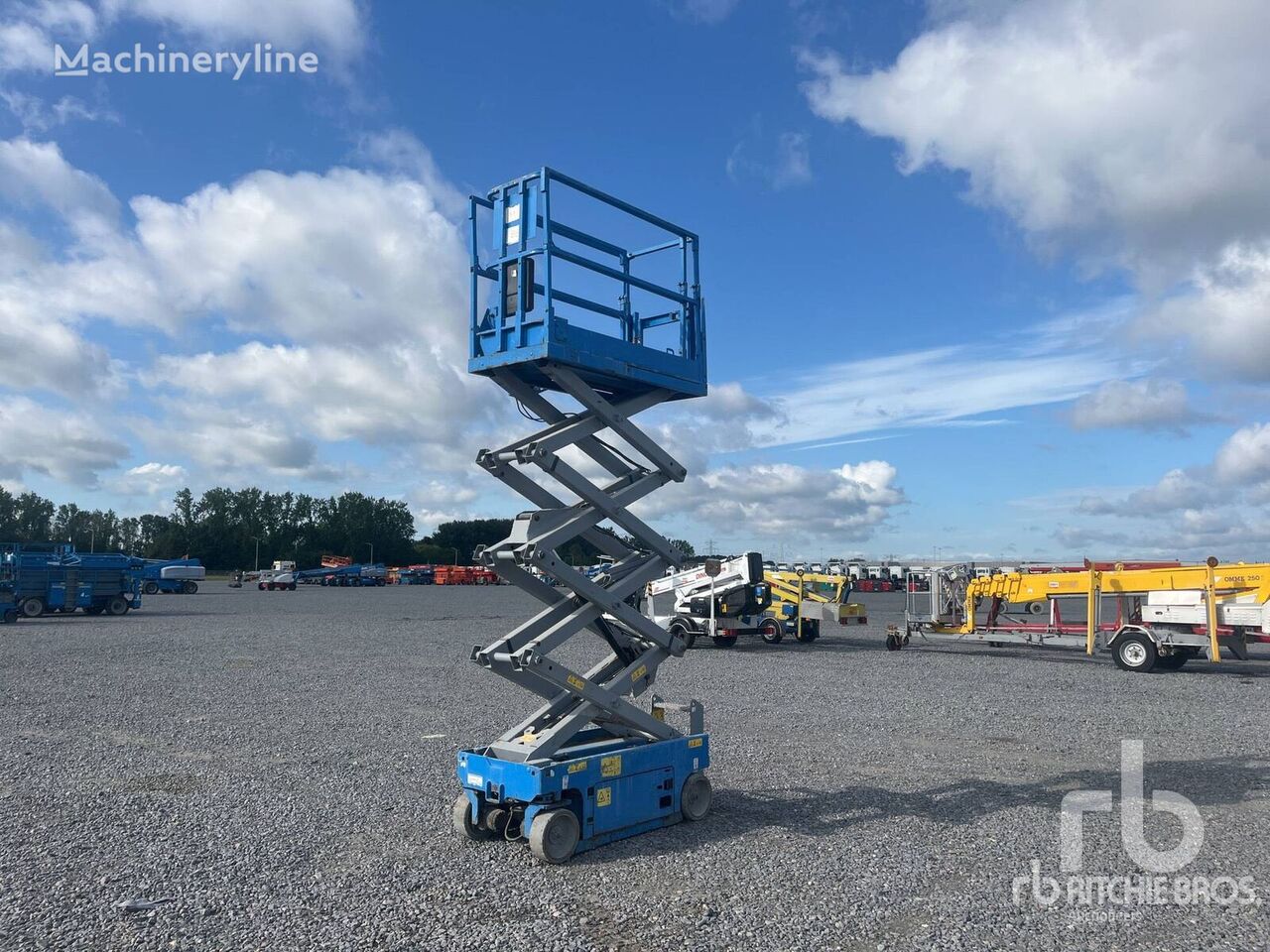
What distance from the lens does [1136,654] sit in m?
18.1

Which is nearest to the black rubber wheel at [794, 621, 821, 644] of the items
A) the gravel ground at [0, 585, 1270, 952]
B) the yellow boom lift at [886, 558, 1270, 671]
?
the yellow boom lift at [886, 558, 1270, 671]

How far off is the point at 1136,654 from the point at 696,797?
14259 millimetres

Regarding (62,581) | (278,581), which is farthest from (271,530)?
(62,581)

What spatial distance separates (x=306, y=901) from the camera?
551cm

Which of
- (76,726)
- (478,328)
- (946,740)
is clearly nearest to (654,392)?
(478,328)

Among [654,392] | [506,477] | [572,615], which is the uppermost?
[654,392]

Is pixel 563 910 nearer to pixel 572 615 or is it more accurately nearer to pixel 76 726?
pixel 572 615

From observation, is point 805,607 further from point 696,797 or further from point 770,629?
point 696,797

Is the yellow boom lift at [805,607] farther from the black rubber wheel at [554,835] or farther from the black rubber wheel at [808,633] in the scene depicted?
the black rubber wheel at [554,835]

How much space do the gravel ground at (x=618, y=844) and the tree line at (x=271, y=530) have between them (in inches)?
4433

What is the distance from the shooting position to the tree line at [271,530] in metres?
125

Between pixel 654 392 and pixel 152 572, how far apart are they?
54201 millimetres

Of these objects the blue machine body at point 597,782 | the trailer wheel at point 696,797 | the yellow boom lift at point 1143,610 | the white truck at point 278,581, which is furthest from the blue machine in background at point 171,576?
the trailer wheel at point 696,797

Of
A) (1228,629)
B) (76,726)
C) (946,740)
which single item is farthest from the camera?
(1228,629)
